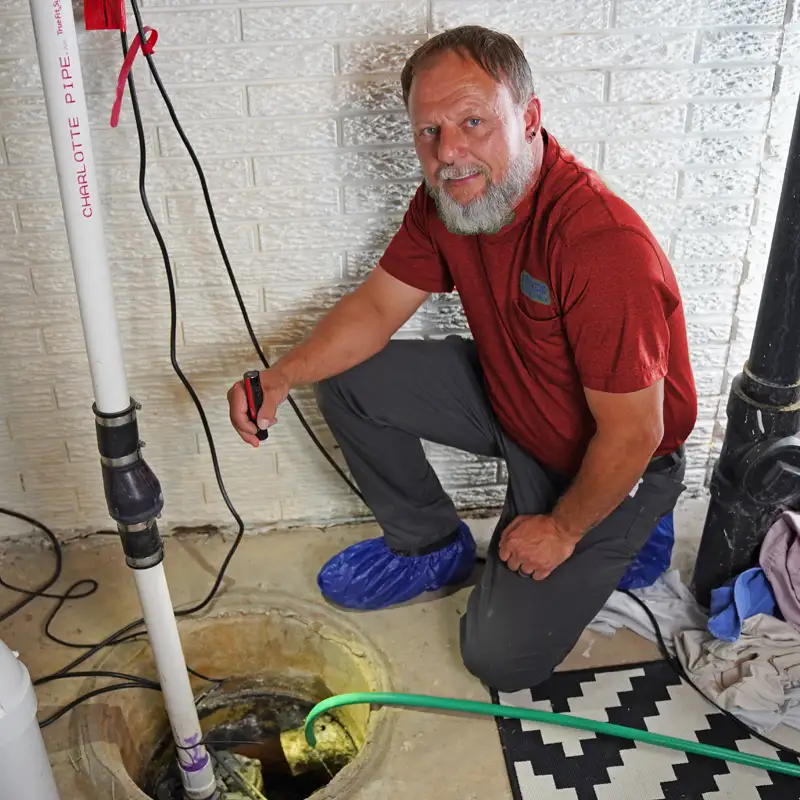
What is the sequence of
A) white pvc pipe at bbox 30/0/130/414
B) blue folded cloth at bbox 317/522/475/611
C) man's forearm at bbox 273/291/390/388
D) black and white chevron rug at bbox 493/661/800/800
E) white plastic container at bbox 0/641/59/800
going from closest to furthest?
1. white pvc pipe at bbox 30/0/130/414
2. white plastic container at bbox 0/641/59/800
3. black and white chevron rug at bbox 493/661/800/800
4. man's forearm at bbox 273/291/390/388
5. blue folded cloth at bbox 317/522/475/611

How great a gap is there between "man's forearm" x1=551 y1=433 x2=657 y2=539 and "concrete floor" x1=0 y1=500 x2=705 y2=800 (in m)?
0.33

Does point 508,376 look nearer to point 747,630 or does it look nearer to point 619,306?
point 619,306

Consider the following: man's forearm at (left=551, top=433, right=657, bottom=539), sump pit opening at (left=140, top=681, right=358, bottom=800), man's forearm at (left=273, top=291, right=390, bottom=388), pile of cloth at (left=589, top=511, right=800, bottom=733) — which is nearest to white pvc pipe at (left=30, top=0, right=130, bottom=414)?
man's forearm at (left=273, top=291, right=390, bottom=388)

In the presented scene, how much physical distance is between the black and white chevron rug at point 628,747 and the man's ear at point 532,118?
3.24 feet

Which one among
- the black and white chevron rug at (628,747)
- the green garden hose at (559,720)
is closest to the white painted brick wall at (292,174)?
the green garden hose at (559,720)

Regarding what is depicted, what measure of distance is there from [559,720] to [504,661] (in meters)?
0.13

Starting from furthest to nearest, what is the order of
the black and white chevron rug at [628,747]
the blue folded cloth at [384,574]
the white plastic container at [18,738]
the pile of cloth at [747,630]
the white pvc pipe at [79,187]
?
the blue folded cloth at [384,574] → the pile of cloth at [747,630] → the black and white chevron rug at [628,747] → the white plastic container at [18,738] → the white pvc pipe at [79,187]

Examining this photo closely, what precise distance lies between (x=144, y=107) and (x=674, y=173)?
1040 mm

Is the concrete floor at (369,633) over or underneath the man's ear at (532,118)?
underneath

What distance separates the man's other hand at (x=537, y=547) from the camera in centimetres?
157

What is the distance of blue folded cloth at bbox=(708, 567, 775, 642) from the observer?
5.42 feet

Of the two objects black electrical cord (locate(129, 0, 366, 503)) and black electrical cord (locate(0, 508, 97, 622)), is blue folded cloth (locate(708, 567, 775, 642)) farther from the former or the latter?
black electrical cord (locate(0, 508, 97, 622))

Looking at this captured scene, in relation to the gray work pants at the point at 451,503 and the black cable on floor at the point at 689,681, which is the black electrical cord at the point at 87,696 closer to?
the gray work pants at the point at 451,503

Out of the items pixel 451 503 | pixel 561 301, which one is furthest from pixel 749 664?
pixel 561 301
